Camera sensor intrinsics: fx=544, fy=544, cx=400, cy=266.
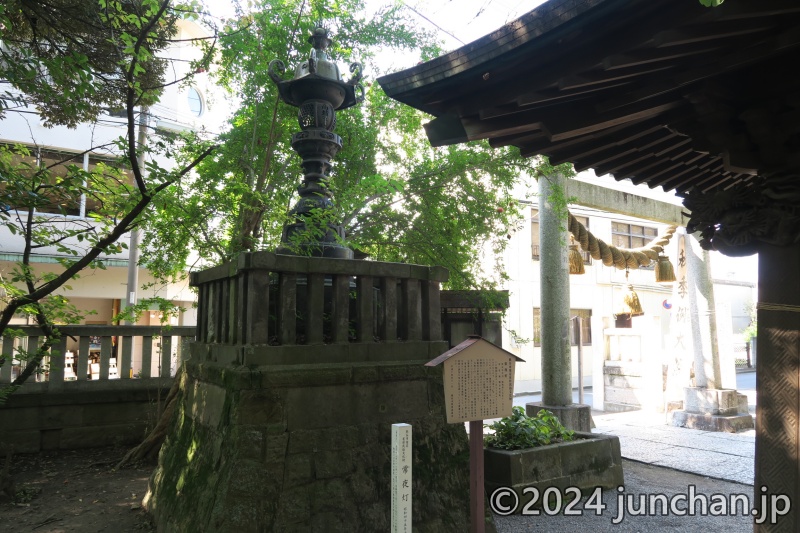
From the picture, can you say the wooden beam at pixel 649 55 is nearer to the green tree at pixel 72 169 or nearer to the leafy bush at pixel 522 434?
the green tree at pixel 72 169

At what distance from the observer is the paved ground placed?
16.8 ft

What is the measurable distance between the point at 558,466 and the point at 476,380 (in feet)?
8.66

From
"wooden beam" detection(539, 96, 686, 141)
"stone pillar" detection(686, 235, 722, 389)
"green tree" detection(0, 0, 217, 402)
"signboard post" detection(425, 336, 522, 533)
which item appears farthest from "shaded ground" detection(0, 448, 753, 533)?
"stone pillar" detection(686, 235, 722, 389)

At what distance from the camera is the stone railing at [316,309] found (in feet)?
13.8

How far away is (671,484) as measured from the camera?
6.58 metres

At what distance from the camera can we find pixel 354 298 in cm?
503

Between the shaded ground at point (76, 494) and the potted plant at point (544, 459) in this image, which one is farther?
the potted plant at point (544, 459)

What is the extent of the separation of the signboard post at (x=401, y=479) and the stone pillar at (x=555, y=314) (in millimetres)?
5672

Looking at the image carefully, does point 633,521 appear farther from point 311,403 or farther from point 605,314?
point 605,314

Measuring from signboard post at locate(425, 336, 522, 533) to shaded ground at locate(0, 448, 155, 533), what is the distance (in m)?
3.14

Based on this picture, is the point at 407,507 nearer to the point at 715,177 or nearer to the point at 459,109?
the point at 459,109

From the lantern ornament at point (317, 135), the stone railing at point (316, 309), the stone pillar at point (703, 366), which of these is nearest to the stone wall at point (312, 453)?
the stone railing at point (316, 309)

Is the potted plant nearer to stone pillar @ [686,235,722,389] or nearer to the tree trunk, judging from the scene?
the tree trunk

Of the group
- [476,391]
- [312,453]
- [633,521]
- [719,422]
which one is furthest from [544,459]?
[719,422]
